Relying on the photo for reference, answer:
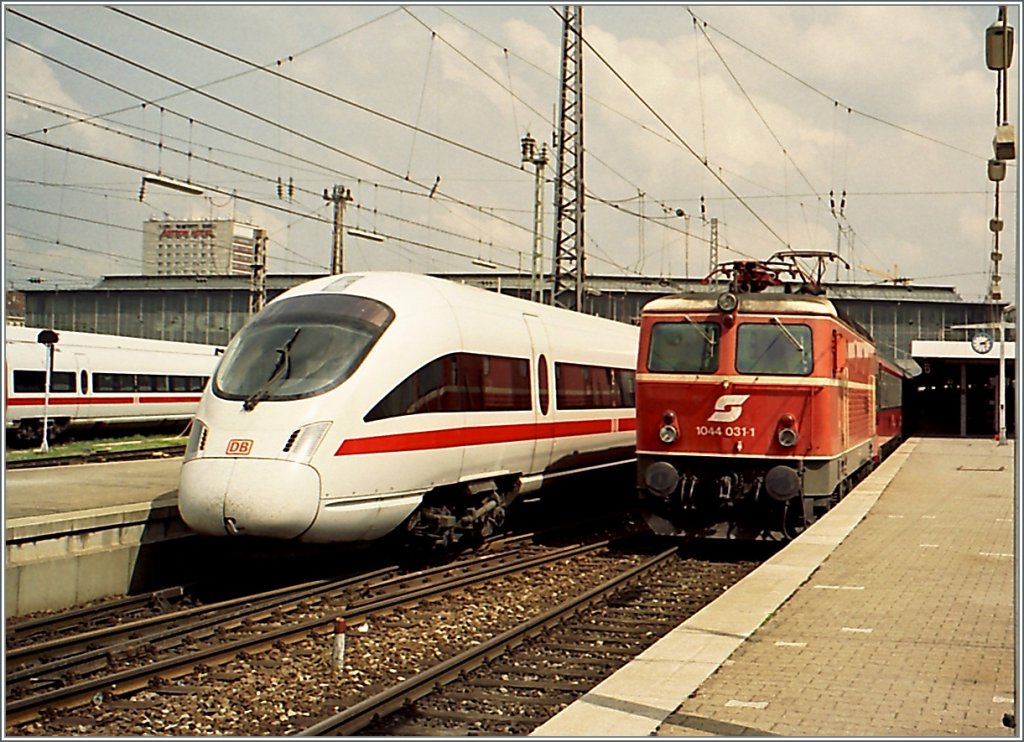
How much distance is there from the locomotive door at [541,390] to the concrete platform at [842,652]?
3694 millimetres

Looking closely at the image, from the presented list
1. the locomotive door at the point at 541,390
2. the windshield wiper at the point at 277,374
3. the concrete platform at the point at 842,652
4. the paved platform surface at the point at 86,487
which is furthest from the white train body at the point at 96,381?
the concrete platform at the point at 842,652

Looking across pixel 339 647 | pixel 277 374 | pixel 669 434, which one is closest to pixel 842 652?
pixel 339 647

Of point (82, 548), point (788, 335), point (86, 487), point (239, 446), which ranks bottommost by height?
point (82, 548)

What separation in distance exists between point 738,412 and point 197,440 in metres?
6.64

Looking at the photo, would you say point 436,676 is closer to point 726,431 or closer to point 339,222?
Answer: point 726,431

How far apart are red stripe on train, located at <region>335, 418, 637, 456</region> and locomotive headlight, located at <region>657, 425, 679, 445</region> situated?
182 cm

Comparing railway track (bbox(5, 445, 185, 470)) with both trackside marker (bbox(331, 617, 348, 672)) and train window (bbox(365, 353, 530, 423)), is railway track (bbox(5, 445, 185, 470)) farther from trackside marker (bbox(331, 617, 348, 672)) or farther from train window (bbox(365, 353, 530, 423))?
Answer: trackside marker (bbox(331, 617, 348, 672))

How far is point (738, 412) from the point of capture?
1435cm

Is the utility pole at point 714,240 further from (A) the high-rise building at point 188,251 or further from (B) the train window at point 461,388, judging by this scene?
(A) the high-rise building at point 188,251

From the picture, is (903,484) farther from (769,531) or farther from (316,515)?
(316,515)

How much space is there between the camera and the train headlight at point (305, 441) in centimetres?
1080

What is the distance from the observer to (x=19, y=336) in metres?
29.8

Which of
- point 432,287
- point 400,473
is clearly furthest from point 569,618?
point 432,287

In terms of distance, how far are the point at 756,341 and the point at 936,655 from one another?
6568 mm
